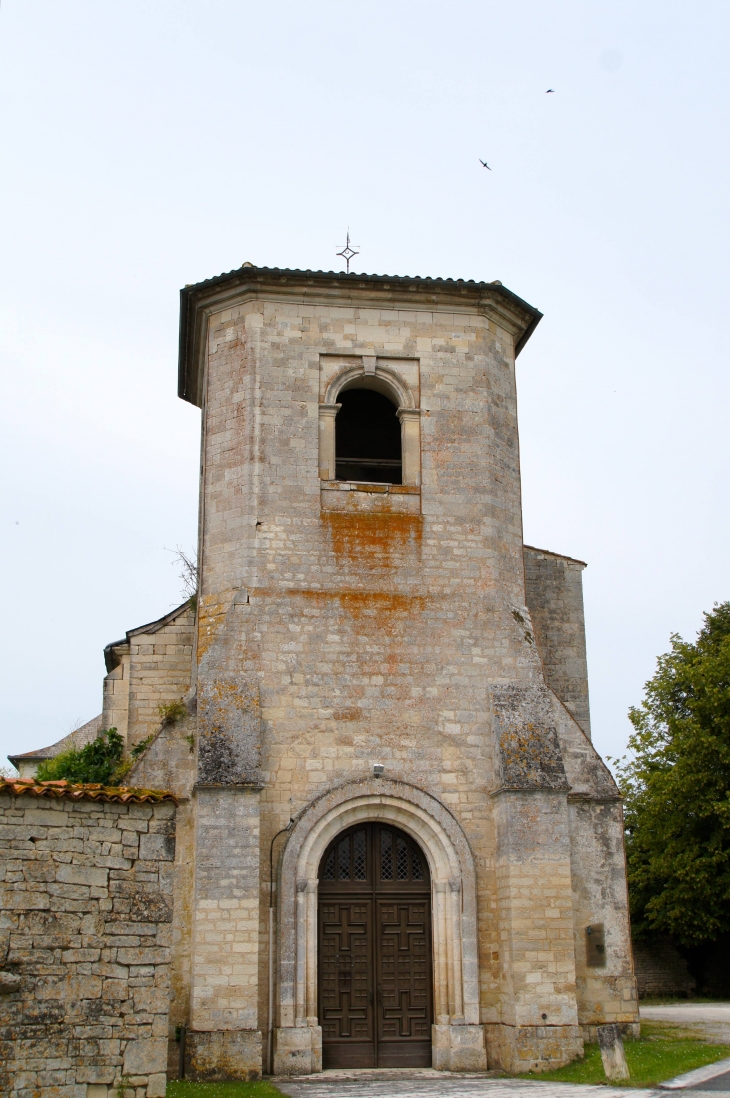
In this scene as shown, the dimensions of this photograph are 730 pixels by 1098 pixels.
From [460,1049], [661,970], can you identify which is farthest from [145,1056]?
[661,970]

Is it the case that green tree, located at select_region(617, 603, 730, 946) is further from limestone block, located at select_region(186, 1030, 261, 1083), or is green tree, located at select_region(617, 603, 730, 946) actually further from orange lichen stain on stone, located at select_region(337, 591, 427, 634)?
limestone block, located at select_region(186, 1030, 261, 1083)

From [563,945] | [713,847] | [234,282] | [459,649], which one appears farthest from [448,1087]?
[713,847]

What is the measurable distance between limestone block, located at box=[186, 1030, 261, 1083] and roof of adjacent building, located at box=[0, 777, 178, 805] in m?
3.77

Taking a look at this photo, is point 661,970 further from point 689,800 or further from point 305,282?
point 305,282

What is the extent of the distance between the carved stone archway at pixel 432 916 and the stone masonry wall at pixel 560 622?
3582 mm

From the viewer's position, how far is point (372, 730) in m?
14.0

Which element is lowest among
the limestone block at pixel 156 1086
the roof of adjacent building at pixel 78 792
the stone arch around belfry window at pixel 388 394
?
the limestone block at pixel 156 1086

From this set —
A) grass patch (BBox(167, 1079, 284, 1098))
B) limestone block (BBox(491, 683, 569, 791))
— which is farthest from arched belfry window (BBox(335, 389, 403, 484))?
grass patch (BBox(167, 1079, 284, 1098))

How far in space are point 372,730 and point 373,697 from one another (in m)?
0.42

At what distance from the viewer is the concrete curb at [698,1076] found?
35.3 feet

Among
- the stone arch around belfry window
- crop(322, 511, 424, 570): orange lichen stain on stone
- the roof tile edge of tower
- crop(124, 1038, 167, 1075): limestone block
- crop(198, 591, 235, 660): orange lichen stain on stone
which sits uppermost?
the roof tile edge of tower

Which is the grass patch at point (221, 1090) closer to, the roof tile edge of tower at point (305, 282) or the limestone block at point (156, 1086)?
the limestone block at point (156, 1086)

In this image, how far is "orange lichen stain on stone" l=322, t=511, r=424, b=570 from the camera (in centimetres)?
1472

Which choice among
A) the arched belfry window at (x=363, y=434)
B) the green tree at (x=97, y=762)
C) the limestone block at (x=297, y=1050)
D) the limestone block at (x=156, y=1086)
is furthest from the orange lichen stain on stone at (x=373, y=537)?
the limestone block at (x=156, y=1086)
